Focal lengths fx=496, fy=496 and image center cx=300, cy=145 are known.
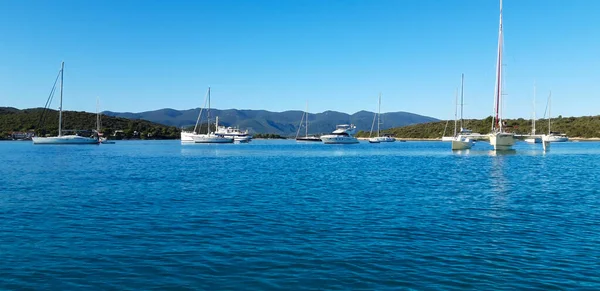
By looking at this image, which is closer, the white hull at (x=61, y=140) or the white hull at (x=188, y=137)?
the white hull at (x=61, y=140)

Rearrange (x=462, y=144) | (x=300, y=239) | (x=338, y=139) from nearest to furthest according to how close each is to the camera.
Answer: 1. (x=300, y=239)
2. (x=462, y=144)
3. (x=338, y=139)

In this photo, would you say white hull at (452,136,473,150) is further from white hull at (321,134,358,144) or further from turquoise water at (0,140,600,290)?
white hull at (321,134,358,144)

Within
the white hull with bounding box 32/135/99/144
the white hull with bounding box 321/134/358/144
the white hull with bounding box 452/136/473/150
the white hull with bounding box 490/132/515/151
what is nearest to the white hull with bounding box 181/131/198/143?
the white hull with bounding box 32/135/99/144

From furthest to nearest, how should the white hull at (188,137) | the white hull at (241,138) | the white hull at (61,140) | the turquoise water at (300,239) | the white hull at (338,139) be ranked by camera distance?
the white hull at (241,138) < the white hull at (338,139) < the white hull at (188,137) < the white hull at (61,140) < the turquoise water at (300,239)

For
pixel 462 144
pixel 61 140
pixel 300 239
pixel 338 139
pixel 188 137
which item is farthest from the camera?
pixel 338 139

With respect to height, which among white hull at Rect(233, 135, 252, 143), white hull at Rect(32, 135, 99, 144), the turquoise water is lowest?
the turquoise water

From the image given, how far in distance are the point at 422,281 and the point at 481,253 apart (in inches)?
129

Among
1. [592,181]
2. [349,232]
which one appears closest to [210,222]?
[349,232]

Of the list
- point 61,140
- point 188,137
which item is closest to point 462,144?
point 188,137

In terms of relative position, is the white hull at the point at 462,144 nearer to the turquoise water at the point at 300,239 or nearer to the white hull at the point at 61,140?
the turquoise water at the point at 300,239

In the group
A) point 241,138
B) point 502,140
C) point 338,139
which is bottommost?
point 241,138

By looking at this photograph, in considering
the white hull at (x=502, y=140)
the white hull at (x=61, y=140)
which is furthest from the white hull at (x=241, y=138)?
the white hull at (x=502, y=140)

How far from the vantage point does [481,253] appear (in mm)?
13211

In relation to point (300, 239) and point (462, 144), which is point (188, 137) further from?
point (300, 239)
